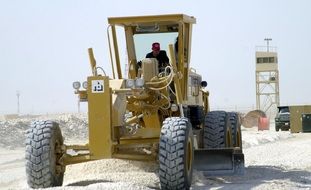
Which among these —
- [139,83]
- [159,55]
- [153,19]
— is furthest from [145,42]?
[139,83]

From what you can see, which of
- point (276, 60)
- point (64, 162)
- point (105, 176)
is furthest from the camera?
point (276, 60)

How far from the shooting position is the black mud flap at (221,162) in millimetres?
13000

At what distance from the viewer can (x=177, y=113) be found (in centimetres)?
A: 1318

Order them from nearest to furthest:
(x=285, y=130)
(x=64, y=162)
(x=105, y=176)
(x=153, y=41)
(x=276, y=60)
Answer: (x=64, y=162), (x=105, y=176), (x=153, y=41), (x=285, y=130), (x=276, y=60)

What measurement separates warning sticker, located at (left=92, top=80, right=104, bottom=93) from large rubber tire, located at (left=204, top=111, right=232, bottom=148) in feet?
12.7

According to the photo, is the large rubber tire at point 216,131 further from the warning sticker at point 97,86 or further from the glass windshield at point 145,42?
the warning sticker at point 97,86

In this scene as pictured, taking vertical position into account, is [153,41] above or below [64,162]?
above

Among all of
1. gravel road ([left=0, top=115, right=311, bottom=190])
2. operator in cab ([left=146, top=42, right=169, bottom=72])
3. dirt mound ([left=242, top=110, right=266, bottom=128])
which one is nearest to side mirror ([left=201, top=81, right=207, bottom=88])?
gravel road ([left=0, top=115, right=311, bottom=190])

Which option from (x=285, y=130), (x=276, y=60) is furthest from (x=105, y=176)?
(x=276, y=60)

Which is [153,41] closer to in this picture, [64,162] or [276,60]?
[64,162]

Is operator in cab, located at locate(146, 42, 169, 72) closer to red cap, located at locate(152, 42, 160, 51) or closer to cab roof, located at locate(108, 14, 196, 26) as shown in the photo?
red cap, located at locate(152, 42, 160, 51)

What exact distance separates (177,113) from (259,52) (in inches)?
2154

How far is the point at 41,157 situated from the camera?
1128 cm

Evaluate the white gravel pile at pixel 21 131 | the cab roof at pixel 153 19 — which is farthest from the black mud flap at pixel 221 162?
the white gravel pile at pixel 21 131
